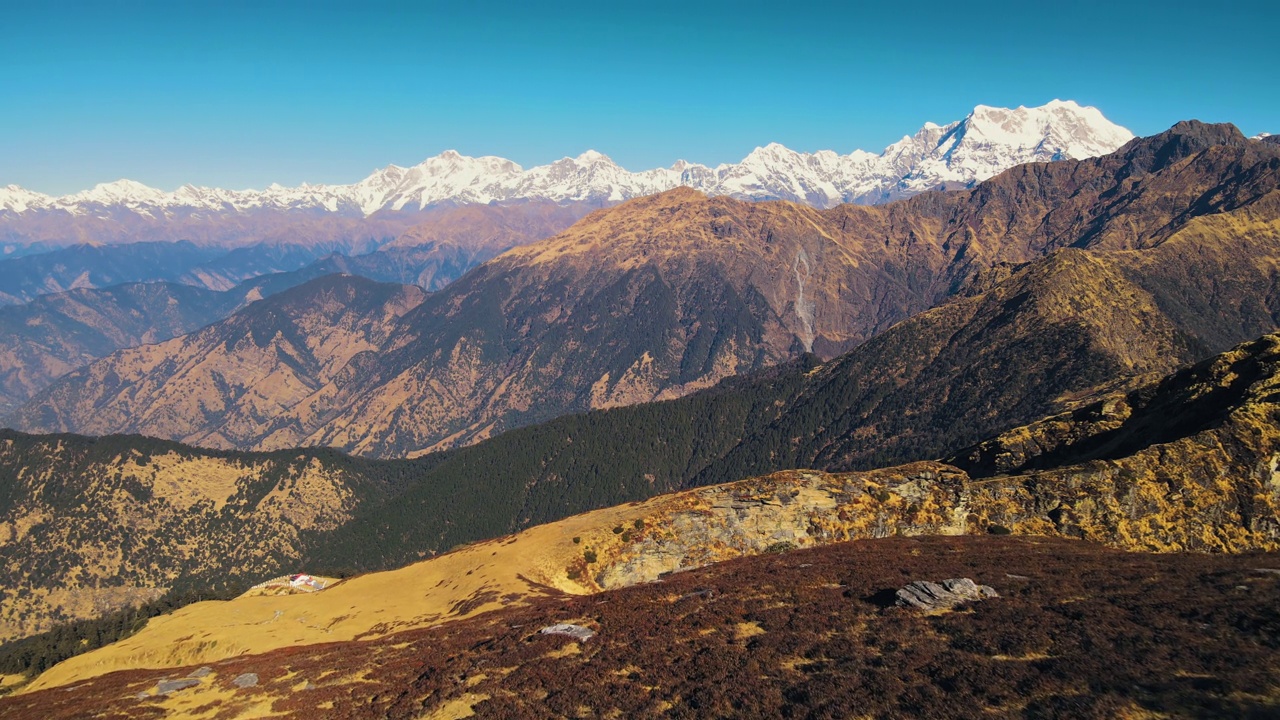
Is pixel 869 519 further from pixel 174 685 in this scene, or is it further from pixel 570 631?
pixel 174 685

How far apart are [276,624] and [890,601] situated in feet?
249

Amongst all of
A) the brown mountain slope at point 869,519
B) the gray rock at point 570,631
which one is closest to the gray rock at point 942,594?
the gray rock at point 570,631

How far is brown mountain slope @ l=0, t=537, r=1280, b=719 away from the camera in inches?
1577

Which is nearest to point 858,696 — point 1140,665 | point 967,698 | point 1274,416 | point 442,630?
point 967,698

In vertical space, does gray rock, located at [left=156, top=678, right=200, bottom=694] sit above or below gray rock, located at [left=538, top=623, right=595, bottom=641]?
below

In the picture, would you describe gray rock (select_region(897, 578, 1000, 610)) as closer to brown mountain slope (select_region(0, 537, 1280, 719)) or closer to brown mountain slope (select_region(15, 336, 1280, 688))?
brown mountain slope (select_region(0, 537, 1280, 719))

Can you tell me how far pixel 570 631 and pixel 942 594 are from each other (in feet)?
99.4

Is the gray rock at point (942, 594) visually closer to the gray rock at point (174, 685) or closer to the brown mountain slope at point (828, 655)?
the brown mountain slope at point (828, 655)

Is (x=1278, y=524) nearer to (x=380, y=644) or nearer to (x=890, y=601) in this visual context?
(x=890, y=601)

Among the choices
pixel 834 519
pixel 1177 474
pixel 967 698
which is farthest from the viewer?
pixel 834 519

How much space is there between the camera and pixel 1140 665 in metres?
40.9

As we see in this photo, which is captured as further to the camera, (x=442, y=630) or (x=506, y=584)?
(x=506, y=584)

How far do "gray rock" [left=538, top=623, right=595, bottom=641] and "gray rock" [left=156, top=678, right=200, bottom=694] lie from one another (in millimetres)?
32160

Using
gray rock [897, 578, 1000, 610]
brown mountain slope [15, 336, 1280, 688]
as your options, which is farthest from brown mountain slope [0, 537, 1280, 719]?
brown mountain slope [15, 336, 1280, 688]
